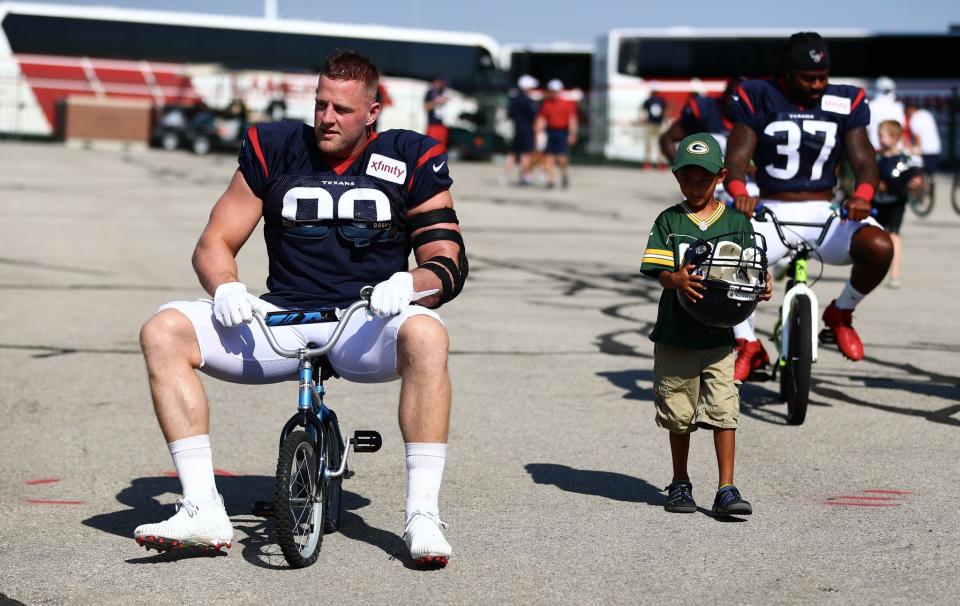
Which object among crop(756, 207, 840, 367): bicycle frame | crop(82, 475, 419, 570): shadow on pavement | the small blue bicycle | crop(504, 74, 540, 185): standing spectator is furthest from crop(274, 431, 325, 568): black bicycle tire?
crop(504, 74, 540, 185): standing spectator

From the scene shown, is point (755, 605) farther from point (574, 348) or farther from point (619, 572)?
point (574, 348)

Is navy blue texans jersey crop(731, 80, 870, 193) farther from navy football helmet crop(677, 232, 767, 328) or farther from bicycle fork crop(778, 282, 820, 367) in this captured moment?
navy football helmet crop(677, 232, 767, 328)

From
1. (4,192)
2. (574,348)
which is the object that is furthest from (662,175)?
(574,348)

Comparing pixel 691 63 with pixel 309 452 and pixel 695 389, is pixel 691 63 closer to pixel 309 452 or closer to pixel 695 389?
pixel 695 389

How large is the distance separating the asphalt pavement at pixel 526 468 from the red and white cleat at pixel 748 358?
201 mm

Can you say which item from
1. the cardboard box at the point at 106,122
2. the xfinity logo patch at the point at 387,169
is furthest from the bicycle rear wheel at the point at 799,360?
the cardboard box at the point at 106,122

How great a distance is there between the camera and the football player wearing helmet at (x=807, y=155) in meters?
7.69

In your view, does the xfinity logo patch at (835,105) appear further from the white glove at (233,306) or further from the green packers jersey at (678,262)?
the white glove at (233,306)

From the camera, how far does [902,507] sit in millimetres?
5551

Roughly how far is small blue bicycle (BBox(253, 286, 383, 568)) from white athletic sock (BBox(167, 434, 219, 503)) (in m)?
0.22

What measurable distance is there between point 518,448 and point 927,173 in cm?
1608

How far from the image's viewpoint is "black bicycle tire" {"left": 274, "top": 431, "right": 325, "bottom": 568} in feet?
14.5

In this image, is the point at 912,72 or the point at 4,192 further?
the point at 912,72

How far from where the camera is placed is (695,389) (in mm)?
5617
